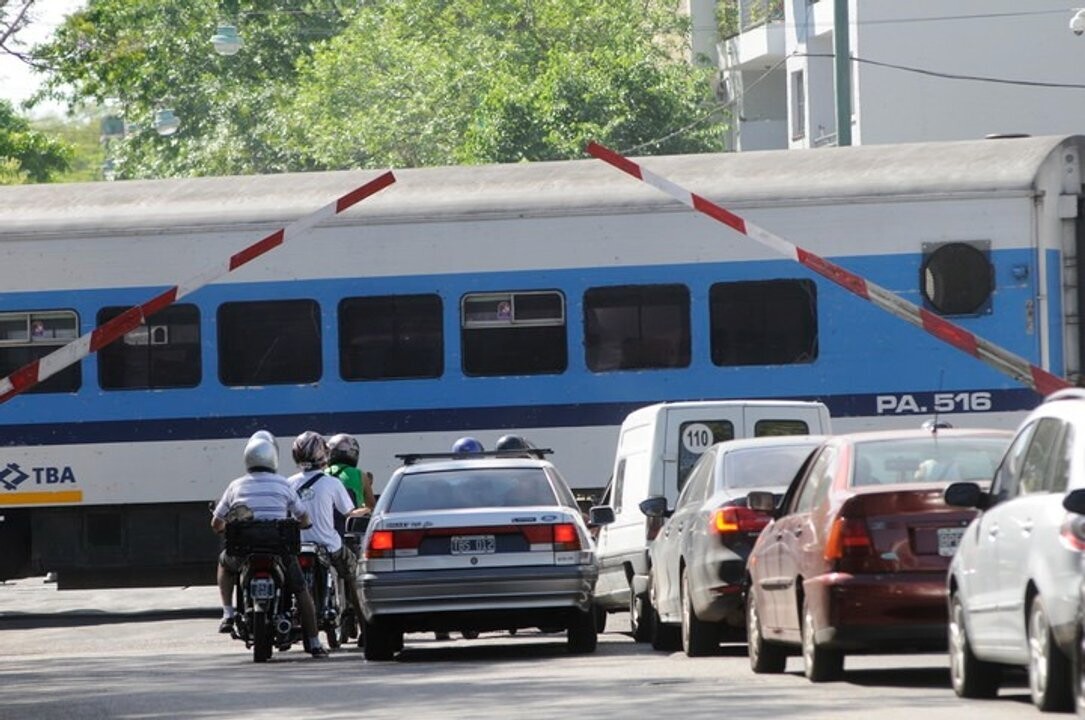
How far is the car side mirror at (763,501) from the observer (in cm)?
1521

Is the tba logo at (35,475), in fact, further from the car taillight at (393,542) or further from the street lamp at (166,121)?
the street lamp at (166,121)

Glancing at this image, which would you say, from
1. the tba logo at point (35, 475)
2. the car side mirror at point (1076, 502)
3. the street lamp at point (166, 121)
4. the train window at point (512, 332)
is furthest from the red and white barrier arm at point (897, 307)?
the street lamp at point (166, 121)

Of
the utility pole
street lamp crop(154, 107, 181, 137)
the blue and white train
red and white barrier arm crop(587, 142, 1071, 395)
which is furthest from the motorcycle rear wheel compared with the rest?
street lamp crop(154, 107, 181, 137)

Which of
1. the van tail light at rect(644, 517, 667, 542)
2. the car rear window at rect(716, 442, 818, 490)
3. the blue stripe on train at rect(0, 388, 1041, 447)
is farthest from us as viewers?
the blue stripe on train at rect(0, 388, 1041, 447)

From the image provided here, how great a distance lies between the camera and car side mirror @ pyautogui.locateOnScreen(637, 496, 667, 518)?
61.3ft

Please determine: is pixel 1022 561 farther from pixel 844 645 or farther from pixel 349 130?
pixel 349 130

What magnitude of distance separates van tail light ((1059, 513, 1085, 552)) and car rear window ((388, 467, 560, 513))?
25.1 feet

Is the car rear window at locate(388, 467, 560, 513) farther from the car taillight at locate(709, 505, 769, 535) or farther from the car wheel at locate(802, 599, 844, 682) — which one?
the car wheel at locate(802, 599, 844, 682)

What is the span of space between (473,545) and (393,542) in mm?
522

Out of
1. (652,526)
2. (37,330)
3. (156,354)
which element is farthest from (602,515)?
(37,330)

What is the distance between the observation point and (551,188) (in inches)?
970

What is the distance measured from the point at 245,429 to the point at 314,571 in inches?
201

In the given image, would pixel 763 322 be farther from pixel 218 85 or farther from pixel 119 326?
pixel 218 85

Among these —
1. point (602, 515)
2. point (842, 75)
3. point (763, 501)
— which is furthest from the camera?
point (842, 75)
